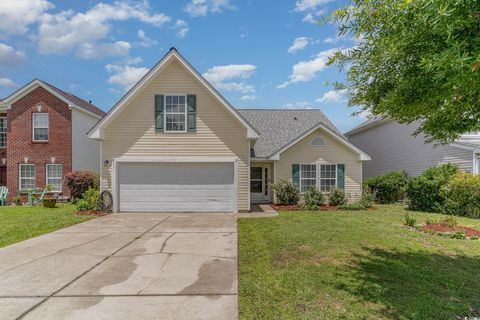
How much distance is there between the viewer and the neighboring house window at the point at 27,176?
1831cm

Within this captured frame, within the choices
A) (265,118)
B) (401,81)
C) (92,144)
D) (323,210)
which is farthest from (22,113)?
(401,81)

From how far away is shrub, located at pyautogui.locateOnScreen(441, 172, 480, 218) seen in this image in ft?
40.3

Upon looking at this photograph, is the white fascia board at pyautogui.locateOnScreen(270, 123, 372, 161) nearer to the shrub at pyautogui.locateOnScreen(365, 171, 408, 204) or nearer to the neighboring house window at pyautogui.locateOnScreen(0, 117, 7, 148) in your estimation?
the shrub at pyautogui.locateOnScreen(365, 171, 408, 204)

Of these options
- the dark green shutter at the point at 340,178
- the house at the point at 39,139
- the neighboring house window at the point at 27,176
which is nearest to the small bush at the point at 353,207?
the dark green shutter at the point at 340,178

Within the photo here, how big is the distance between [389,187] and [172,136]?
12551mm

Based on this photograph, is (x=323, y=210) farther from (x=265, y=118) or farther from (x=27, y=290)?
(x=27, y=290)

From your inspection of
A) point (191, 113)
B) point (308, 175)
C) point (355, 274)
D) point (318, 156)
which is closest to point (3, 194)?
point (191, 113)

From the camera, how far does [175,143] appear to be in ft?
44.6

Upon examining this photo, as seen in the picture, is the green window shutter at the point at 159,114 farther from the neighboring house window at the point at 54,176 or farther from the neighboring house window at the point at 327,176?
the neighboring house window at the point at 54,176

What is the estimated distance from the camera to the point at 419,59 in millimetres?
3545

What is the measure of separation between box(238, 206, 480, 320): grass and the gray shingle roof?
868 cm

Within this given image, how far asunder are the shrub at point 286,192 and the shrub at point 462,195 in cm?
664

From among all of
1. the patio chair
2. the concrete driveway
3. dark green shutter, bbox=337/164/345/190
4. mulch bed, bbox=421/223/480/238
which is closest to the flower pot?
the patio chair

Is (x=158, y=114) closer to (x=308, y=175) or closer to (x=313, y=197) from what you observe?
(x=308, y=175)
